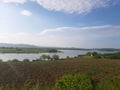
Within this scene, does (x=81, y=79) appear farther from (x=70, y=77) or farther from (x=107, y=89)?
(x=107, y=89)

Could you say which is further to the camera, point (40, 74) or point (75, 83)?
point (40, 74)

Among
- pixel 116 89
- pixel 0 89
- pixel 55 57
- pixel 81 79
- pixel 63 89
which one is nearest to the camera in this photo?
pixel 0 89

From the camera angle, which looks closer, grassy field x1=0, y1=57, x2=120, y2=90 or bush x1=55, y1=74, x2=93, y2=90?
bush x1=55, y1=74, x2=93, y2=90

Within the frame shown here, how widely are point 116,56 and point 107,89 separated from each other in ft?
198

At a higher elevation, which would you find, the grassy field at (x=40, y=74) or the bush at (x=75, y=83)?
the bush at (x=75, y=83)

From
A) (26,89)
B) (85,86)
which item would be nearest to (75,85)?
(85,86)

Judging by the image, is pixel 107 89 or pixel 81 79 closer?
pixel 107 89

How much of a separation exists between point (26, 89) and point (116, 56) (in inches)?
2400

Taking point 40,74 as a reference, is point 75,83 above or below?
above

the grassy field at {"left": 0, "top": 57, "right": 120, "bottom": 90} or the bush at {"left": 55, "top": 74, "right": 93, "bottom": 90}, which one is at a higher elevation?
the bush at {"left": 55, "top": 74, "right": 93, "bottom": 90}

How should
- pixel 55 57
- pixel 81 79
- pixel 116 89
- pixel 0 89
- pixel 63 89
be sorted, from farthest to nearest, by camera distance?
1. pixel 55 57
2. pixel 81 79
3. pixel 63 89
4. pixel 116 89
5. pixel 0 89

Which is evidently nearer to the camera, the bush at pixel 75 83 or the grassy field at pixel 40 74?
the bush at pixel 75 83

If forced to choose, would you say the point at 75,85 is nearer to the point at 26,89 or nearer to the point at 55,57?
the point at 26,89

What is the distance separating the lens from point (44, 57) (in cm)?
6531
